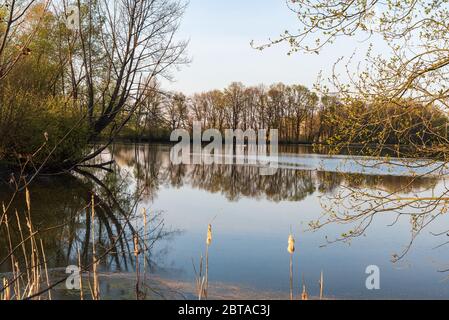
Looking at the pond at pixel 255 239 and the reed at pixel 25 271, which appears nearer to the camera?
the reed at pixel 25 271

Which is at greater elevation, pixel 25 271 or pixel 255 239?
pixel 25 271

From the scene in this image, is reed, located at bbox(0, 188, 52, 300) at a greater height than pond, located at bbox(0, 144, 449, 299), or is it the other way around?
reed, located at bbox(0, 188, 52, 300)

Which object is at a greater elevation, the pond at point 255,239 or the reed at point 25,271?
the reed at point 25,271

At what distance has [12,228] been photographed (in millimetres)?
8641

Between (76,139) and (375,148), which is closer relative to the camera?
(375,148)

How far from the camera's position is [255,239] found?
28.6ft

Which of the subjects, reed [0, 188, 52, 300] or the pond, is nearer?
reed [0, 188, 52, 300]

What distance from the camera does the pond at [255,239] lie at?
594cm

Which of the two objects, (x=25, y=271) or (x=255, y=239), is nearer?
Result: (x=25, y=271)

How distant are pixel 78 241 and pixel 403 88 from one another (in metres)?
5.84

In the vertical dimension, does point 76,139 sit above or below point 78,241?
above

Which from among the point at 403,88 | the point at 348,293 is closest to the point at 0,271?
the point at 348,293

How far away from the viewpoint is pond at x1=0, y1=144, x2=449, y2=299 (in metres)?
5.94
